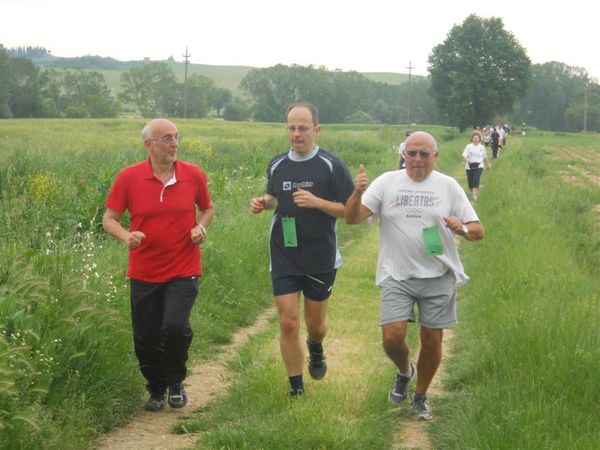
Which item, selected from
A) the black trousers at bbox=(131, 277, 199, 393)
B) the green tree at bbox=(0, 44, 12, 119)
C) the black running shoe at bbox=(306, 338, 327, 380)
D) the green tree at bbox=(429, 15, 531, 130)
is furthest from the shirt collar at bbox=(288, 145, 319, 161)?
the green tree at bbox=(429, 15, 531, 130)

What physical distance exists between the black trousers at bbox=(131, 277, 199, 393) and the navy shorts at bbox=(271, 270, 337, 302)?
61cm

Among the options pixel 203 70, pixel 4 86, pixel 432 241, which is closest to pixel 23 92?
pixel 4 86

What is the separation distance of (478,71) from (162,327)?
301 feet

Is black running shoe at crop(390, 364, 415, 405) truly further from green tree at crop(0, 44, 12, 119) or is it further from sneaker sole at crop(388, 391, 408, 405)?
green tree at crop(0, 44, 12, 119)

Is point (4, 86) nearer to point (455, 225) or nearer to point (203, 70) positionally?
point (455, 225)

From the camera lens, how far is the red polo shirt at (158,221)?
6.50 m

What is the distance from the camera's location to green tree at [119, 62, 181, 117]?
108 metres

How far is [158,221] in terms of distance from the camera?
21.3 ft

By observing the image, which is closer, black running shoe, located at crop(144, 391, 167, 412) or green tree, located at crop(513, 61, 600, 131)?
black running shoe, located at crop(144, 391, 167, 412)

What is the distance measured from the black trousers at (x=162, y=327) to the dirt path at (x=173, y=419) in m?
0.27

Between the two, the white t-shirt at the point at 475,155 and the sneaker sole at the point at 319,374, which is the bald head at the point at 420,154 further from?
the white t-shirt at the point at 475,155

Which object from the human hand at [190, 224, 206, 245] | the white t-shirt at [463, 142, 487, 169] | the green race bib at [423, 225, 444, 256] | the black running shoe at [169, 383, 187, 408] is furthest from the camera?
the white t-shirt at [463, 142, 487, 169]

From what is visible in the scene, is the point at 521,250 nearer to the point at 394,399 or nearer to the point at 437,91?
the point at 394,399

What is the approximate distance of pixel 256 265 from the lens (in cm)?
1177
